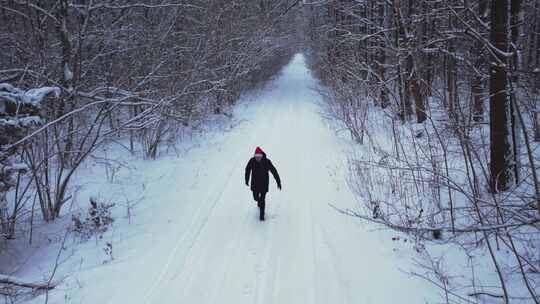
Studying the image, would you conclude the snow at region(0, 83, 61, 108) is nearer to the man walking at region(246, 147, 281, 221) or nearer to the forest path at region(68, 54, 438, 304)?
the forest path at region(68, 54, 438, 304)

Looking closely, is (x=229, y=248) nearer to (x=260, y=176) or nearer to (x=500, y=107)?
A: (x=260, y=176)

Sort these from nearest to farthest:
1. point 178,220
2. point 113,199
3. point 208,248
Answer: point 208,248
point 178,220
point 113,199

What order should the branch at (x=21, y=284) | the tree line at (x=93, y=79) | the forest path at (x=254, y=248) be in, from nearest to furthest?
the branch at (x=21, y=284) < the forest path at (x=254, y=248) < the tree line at (x=93, y=79)

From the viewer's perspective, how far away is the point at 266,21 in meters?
23.7

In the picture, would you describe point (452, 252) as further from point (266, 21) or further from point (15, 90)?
point (266, 21)

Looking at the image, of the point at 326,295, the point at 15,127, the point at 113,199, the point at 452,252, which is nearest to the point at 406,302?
the point at 326,295

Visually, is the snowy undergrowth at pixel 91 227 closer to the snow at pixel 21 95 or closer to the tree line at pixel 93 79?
the tree line at pixel 93 79

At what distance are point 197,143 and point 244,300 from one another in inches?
419

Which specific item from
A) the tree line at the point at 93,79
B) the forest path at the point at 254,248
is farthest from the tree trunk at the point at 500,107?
the tree line at the point at 93,79

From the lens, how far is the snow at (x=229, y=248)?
4660 mm

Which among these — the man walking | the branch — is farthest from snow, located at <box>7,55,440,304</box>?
the man walking

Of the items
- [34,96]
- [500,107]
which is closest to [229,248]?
[34,96]

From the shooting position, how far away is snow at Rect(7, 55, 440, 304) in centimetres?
466

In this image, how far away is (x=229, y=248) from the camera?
5.92 metres
